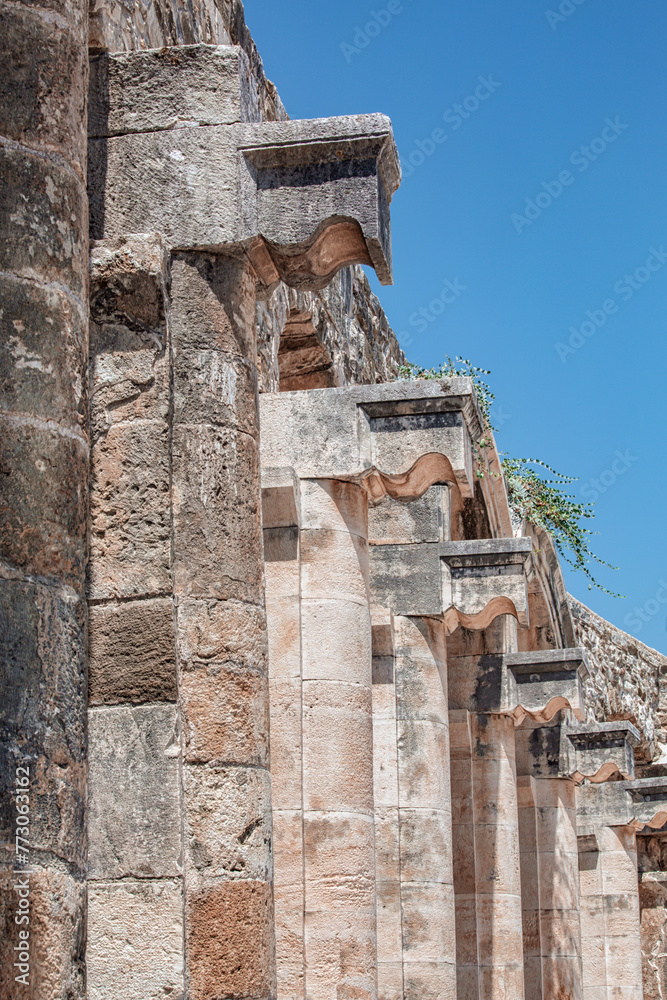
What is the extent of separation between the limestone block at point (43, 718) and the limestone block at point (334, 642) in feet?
11.9

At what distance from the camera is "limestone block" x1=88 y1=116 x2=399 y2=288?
4734 millimetres

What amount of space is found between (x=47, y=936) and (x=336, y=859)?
383 cm

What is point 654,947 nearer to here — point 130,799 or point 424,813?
point 424,813

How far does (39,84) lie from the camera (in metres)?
3.98

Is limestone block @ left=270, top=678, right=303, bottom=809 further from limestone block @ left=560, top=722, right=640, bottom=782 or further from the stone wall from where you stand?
the stone wall

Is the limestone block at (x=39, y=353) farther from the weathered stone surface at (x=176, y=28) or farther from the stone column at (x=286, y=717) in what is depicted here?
the stone column at (x=286, y=717)

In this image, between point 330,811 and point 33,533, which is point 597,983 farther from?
point 33,533

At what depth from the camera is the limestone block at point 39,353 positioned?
3.67 m

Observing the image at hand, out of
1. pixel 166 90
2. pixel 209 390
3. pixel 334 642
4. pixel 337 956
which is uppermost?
pixel 166 90

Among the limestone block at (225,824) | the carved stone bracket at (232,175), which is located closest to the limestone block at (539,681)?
the carved stone bracket at (232,175)

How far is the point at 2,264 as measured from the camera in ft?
12.2

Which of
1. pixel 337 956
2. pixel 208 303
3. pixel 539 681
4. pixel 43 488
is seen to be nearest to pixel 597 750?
pixel 539 681

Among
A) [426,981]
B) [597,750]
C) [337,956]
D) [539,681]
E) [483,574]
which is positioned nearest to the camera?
[337,956]

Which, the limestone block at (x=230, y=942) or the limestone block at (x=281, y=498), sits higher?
the limestone block at (x=281, y=498)
